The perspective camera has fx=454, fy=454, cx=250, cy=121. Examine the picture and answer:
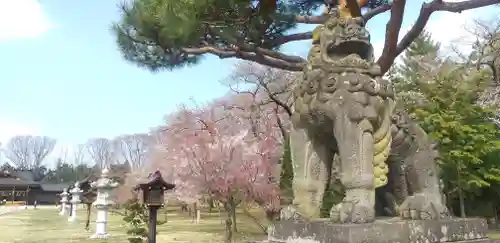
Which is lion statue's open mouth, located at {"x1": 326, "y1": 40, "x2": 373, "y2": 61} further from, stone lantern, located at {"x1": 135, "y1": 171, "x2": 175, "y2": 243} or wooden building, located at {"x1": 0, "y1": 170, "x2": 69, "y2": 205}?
wooden building, located at {"x1": 0, "y1": 170, "x2": 69, "y2": 205}

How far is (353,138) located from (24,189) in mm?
53877

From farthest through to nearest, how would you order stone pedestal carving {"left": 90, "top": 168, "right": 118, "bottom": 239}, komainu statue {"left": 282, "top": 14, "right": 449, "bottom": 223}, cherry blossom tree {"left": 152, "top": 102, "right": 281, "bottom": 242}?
stone pedestal carving {"left": 90, "top": 168, "right": 118, "bottom": 239}
cherry blossom tree {"left": 152, "top": 102, "right": 281, "bottom": 242}
komainu statue {"left": 282, "top": 14, "right": 449, "bottom": 223}

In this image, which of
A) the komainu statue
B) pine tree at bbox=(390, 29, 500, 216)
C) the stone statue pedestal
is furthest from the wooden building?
the stone statue pedestal

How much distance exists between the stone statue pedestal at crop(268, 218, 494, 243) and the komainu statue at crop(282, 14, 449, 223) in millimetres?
112

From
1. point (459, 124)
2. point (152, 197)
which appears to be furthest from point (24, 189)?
point (459, 124)

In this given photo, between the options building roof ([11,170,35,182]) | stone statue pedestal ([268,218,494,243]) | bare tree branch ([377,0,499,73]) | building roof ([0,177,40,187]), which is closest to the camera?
stone statue pedestal ([268,218,494,243])

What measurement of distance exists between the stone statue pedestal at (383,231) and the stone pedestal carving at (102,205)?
1527 cm


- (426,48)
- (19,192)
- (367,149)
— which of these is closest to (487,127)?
(367,149)

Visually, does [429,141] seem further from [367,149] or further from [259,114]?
[259,114]

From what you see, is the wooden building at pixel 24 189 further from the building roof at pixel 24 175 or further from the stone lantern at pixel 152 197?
the stone lantern at pixel 152 197

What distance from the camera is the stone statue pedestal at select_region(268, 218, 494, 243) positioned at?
9.41ft

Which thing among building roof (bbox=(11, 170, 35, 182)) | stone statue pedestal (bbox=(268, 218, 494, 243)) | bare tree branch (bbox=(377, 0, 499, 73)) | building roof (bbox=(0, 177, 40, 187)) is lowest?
stone statue pedestal (bbox=(268, 218, 494, 243))

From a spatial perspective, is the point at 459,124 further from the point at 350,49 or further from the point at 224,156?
the point at 350,49

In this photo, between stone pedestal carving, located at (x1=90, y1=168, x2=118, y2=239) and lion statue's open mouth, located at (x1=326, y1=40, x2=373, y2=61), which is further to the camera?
stone pedestal carving, located at (x1=90, y1=168, x2=118, y2=239)
